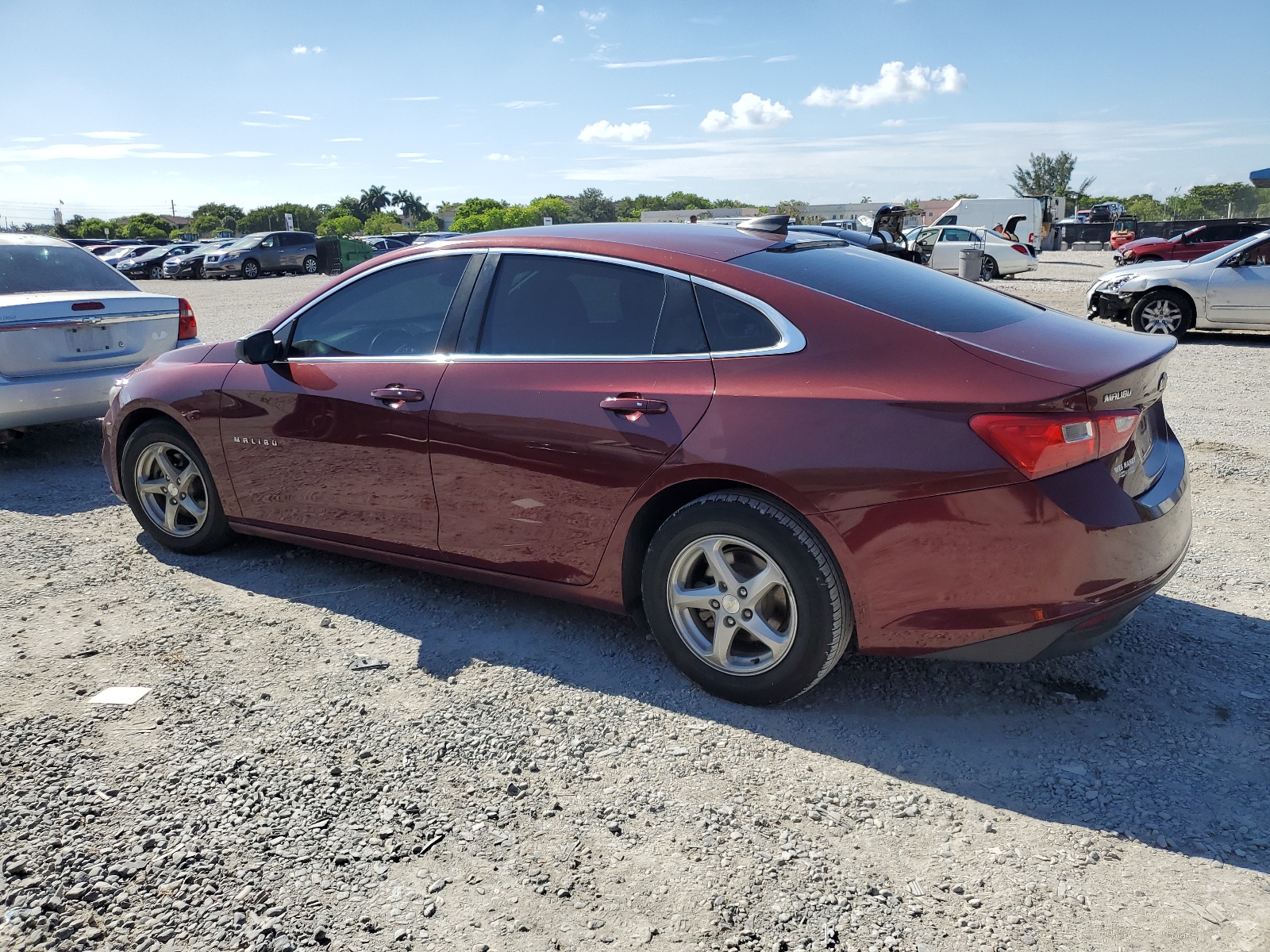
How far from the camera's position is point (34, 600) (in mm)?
4531

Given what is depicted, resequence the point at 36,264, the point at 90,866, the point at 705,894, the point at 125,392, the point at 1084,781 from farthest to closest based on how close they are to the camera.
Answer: the point at 36,264 < the point at 125,392 < the point at 1084,781 < the point at 90,866 < the point at 705,894

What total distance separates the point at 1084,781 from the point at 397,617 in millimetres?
2715

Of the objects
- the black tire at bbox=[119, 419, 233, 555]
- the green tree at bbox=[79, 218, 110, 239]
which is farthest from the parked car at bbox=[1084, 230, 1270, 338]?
the green tree at bbox=[79, 218, 110, 239]

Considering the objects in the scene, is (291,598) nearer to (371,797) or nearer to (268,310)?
(371,797)

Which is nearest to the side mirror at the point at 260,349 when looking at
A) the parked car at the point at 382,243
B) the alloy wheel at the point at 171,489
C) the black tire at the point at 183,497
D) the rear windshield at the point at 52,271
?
the black tire at the point at 183,497

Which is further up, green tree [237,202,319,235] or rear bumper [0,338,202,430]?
green tree [237,202,319,235]

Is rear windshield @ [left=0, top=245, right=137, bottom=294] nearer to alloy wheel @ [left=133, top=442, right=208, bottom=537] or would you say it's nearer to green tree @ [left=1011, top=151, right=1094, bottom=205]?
alloy wheel @ [left=133, top=442, right=208, bottom=537]

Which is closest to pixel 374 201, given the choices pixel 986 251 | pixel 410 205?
pixel 410 205

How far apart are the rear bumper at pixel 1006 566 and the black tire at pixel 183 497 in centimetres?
326

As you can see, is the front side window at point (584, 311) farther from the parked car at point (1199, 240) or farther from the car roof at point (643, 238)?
the parked car at point (1199, 240)

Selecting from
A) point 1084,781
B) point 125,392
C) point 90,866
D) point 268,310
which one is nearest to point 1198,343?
point 1084,781

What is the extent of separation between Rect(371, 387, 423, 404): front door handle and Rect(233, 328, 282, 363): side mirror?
0.72m

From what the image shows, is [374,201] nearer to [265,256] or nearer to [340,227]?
[340,227]

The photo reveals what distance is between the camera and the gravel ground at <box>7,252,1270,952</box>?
7.84ft
